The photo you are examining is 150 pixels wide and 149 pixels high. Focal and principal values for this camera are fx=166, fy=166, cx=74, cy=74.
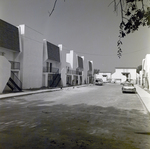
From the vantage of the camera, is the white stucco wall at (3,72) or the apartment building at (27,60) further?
the apartment building at (27,60)

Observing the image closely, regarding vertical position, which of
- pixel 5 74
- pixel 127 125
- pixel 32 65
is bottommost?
pixel 127 125

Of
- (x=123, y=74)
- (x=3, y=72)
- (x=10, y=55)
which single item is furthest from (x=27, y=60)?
(x=123, y=74)

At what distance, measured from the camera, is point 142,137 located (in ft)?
18.7

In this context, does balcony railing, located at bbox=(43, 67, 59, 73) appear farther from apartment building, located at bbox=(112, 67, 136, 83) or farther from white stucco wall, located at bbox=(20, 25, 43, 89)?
apartment building, located at bbox=(112, 67, 136, 83)

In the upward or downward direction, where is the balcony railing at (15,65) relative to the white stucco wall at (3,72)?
upward

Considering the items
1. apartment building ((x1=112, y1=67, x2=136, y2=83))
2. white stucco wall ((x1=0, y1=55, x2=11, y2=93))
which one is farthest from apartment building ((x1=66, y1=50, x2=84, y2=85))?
apartment building ((x1=112, y1=67, x2=136, y2=83))

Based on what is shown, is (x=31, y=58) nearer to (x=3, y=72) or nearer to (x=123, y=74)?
(x=3, y=72)

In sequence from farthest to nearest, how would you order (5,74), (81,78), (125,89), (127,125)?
(81,78)
(125,89)
(5,74)
(127,125)

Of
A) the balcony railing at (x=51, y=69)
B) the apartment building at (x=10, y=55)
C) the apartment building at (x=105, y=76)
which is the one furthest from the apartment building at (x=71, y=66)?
the apartment building at (x=105, y=76)

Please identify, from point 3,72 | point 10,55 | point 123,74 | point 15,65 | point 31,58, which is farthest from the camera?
point 123,74

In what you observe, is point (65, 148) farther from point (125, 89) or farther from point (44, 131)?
point (125, 89)

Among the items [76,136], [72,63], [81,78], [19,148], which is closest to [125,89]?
[76,136]

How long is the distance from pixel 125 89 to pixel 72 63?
24.8m

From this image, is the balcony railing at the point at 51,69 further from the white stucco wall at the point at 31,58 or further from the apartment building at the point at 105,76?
the apartment building at the point at 105,76
